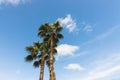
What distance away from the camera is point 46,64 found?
3562 centimetres

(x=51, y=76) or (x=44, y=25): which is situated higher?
(x=44, y=25)

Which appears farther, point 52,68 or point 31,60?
point 31,60

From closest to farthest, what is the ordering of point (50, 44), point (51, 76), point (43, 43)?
1. point (51, 76)
2. point (50, 44)
3. point (43, 43)

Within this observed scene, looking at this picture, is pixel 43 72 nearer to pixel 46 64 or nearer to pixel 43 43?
pixel 46 64

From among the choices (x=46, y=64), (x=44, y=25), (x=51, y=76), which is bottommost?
(x=51, y=76)

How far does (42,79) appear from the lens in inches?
1294

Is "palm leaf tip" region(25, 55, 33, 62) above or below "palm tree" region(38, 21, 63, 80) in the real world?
below

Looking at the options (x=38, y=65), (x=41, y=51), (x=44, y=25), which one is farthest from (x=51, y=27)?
(x=38, y=65)

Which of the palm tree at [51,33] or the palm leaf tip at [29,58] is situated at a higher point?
the palm tree at [51,33]

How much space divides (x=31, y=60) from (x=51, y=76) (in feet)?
27.7

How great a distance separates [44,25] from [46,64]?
753 centimetres

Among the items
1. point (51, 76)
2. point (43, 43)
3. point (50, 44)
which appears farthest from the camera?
point (43, 43)

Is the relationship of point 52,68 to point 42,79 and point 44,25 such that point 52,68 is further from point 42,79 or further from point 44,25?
point 44,25

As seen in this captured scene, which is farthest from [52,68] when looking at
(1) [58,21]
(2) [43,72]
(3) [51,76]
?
(1) [58,21]
